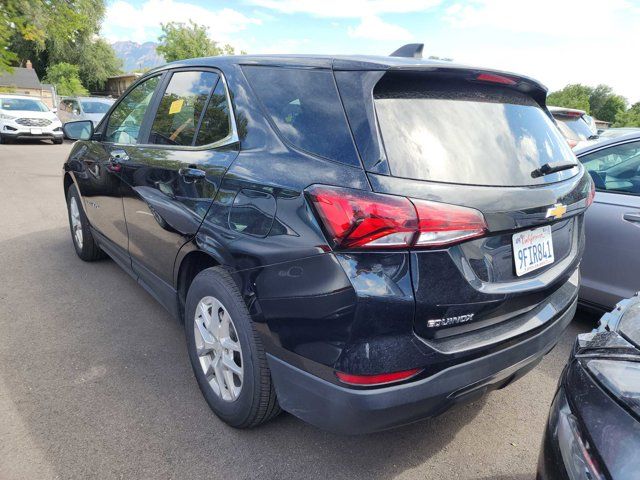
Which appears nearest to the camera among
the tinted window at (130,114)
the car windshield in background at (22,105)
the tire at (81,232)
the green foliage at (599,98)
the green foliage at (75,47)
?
the tinted window at (130,114)

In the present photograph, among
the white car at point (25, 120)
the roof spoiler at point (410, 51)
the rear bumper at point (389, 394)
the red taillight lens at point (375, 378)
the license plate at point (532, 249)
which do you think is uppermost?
the roof spoiler at point (410, 51)

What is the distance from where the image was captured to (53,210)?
6625 mm

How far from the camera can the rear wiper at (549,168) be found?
6.62 feet

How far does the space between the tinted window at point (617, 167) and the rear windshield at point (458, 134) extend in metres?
1.50

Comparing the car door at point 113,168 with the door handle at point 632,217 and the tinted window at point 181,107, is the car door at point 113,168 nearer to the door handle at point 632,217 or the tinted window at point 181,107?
the tinted window at point 181,107

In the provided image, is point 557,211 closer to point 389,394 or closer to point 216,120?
point 389,394

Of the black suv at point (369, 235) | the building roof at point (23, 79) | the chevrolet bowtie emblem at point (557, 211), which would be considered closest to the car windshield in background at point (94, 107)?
the black suv at point (369, 235)

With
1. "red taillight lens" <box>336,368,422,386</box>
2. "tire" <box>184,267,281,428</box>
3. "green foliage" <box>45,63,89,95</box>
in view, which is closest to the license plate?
"red taillight lens" <box>336,368,422,386</box>

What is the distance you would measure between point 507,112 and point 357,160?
2.97 ft

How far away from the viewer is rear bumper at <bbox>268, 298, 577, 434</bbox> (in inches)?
64.4

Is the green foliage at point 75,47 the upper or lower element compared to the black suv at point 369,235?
upper

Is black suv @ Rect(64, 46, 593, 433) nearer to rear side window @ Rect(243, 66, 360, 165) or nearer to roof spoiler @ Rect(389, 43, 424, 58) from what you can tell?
rear side window @ Rect(243, 66, 360, 165)

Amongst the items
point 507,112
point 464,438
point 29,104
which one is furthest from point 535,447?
point 29,104

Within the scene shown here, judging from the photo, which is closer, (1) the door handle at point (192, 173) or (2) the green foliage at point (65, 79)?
(1) the door handle at point (192, 173)
